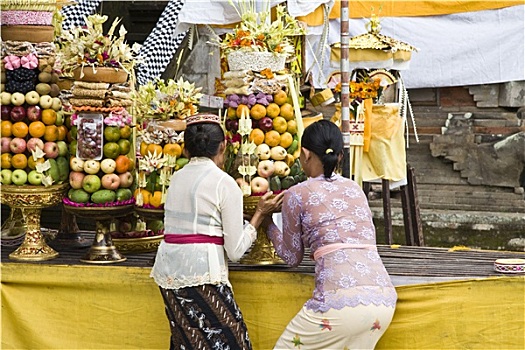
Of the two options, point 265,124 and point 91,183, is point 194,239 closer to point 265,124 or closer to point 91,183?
point 265,124

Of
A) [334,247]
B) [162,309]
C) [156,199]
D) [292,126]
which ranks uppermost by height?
[292,126]

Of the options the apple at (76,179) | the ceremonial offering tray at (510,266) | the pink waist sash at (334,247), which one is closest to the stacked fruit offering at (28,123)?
the apple at (76,179)

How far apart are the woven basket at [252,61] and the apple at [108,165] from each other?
0.77 m

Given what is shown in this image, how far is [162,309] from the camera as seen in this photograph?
4.23 metres

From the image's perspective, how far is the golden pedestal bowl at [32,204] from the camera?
14.9 ft

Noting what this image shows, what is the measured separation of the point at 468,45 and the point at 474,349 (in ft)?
18.7

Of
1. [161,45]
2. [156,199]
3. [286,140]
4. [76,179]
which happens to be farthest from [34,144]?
[161,45]

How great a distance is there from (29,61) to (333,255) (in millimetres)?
1977

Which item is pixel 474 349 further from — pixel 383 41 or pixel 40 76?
pixel 383 41

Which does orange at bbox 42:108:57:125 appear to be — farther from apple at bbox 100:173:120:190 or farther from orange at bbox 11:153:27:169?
apple at bbox 100:173:120:190

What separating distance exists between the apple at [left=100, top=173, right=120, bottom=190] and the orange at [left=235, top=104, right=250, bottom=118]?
732 millimetres

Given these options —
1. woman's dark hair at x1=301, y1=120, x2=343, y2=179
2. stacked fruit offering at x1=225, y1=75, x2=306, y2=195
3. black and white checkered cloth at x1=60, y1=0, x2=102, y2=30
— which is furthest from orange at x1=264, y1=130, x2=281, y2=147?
black and white checkered cloth at x1=60, y1=0, x2=102, y2=30

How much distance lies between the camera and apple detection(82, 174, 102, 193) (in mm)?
4477

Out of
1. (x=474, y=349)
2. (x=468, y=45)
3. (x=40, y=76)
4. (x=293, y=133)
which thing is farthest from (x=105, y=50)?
(x=468, y=45)
